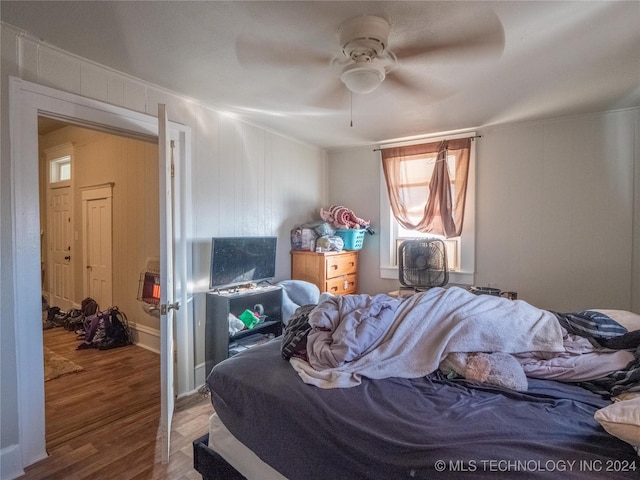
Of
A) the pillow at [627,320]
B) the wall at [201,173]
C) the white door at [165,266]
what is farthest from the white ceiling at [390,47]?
the pillow at [627,320]

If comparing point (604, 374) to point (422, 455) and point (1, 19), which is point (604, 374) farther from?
point (1, 19)

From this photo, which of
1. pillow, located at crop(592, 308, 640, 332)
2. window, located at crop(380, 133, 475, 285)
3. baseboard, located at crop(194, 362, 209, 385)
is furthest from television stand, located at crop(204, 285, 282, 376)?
pillow, located at crop(592, 308, 640, 332)

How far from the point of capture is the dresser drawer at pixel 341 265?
3.57m

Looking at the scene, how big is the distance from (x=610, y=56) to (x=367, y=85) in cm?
152

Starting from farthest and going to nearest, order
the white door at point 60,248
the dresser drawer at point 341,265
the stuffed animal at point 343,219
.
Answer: the white door at point 60,248, the stuffed animal at point 343,219, the dresser drawer at point 341,265

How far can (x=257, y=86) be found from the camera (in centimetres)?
235

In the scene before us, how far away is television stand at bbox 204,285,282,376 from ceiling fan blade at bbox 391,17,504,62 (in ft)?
7.17

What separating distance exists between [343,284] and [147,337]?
7.62 feet

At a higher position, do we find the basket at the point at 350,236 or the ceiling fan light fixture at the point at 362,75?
the ceiling fan light fixture at the point at 362,75

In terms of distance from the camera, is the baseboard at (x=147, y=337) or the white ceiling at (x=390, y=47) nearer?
the white ceiling at (x=390, y=47)

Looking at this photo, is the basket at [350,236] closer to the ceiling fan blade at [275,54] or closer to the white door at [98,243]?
the ceiling fan blade at [275,54]

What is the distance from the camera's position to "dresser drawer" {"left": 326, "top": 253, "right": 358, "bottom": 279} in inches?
141

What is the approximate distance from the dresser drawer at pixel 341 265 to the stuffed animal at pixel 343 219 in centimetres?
37

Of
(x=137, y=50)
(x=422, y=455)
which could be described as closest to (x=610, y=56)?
(x=422, y=455)
